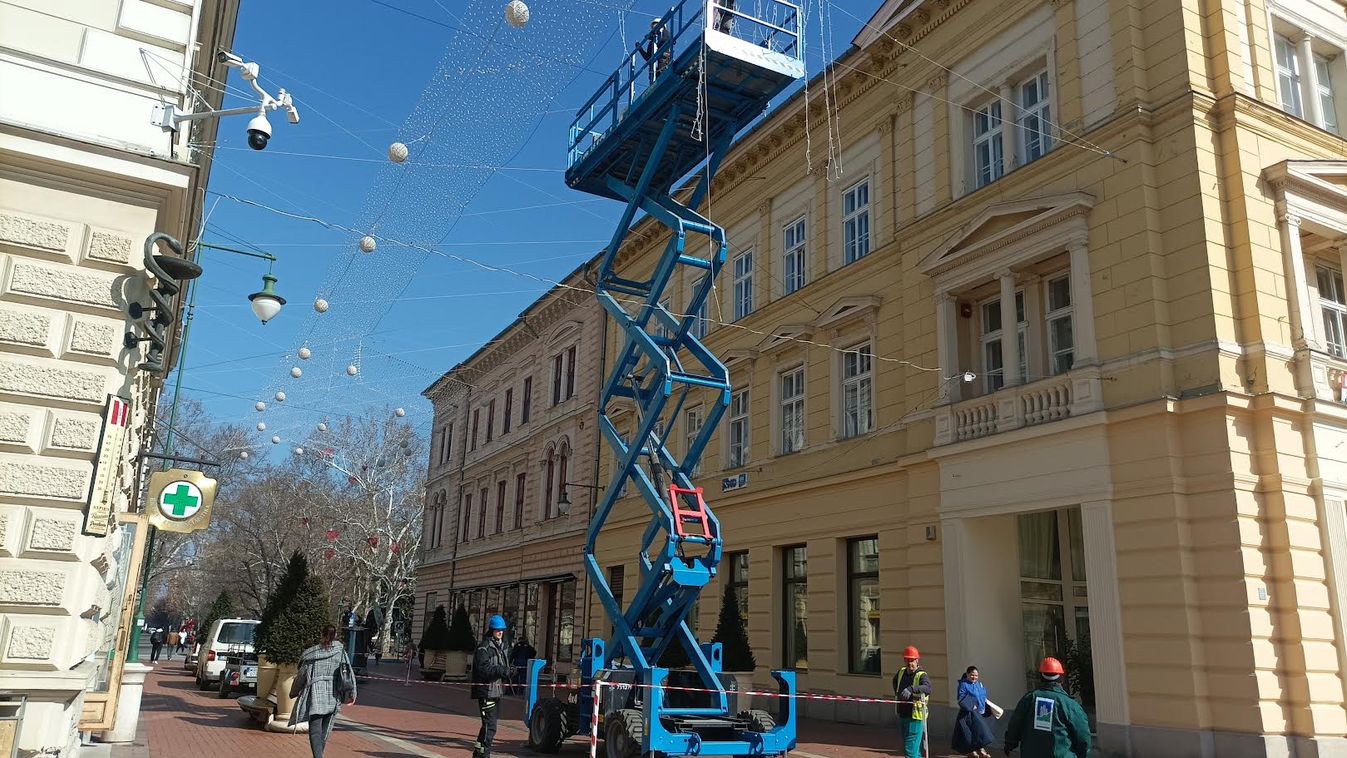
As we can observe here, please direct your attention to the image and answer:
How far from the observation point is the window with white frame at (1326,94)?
643 inches

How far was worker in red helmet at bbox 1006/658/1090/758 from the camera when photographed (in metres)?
7.09

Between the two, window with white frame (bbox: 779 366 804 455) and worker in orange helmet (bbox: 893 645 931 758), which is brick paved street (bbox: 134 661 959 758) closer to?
worker in orange helmet (bbox: 893 645 931 758)

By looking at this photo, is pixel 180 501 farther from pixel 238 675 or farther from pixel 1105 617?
pixel 238 675

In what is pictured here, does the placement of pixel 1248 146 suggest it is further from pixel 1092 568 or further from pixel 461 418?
pixel 461 418

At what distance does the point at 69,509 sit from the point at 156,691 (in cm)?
1798

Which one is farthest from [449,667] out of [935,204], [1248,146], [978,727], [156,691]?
[1248,146]

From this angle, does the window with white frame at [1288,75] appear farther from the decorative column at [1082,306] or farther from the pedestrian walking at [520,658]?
the pedestrian walking at [520,658]

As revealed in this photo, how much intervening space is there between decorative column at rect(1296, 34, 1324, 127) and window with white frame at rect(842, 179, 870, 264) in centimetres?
796

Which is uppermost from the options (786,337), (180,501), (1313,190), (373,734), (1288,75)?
(1288,75)

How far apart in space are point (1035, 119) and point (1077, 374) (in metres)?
4.98

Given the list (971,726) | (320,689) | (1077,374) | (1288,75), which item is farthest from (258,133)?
(1288,75)

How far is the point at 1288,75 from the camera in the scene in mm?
16000

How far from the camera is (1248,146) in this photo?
14328 millimetres

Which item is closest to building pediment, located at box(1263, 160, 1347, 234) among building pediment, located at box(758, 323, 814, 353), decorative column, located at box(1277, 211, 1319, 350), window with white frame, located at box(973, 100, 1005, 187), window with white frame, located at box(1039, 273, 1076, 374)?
decorative column, located at box(1277, 211, 1319, 350)
